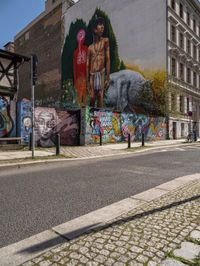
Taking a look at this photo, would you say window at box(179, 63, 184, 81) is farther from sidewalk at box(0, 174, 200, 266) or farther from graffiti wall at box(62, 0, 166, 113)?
sidewalk at box(0, 174, 200, 266)

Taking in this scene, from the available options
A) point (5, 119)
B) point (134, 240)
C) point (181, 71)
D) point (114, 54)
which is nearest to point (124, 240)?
point (134, 240)

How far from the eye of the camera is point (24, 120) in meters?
13.9

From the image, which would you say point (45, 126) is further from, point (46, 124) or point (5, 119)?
point (5, 119)

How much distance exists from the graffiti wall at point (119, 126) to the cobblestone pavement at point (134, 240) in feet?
43.4

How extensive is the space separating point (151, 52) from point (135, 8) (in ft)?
20.5

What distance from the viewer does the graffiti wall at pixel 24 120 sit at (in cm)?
1373

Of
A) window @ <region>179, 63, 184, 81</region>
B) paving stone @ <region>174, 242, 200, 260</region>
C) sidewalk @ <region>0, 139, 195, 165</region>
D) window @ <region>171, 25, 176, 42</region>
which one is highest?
window @ <region>171, 25, 176, 42</region>

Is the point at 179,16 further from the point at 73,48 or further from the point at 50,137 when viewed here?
the point at 50,137

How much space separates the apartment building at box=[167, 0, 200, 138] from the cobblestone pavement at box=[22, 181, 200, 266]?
23.2 m

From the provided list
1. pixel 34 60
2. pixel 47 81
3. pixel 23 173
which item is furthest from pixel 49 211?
pixel 47 81

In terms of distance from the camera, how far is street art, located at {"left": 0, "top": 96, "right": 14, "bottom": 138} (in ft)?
42.4

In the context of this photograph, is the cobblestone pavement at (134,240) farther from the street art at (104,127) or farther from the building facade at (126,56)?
the building facade at (126,56)

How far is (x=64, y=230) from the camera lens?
3.33m

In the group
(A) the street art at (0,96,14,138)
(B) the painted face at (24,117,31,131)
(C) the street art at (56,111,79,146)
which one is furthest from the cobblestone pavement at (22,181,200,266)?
(C) the street art at (56,111,79,146)
